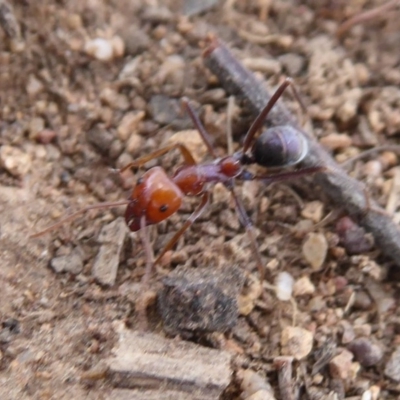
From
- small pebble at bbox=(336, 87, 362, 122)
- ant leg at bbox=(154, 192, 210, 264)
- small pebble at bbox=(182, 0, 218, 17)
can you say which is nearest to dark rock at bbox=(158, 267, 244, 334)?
ant leg at bbox=(154, 192, 210, 264)

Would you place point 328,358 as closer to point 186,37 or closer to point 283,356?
point 283,356

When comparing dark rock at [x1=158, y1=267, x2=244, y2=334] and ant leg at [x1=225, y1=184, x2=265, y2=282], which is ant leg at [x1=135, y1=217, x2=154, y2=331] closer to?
dark rock at [x1=158, y1=267, x2=244, y2=334]

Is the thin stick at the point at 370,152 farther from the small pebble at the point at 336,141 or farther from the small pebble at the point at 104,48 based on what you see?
the small pebble at the point at 104,48

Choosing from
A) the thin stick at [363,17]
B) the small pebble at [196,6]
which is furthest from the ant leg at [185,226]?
the thin stick at [363,17]

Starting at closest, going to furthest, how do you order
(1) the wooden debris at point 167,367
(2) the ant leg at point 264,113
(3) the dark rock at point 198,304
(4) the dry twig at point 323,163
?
1. (1) the wooden debris at point 167,367
2. (3) the dark rock at point 198,304
3. (4) the dry twig at point 323,163
4. (2) the ant leg at point 264,113

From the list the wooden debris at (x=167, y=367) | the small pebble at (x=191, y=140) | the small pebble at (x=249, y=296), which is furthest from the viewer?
the small pebble at (x=191, y=140)

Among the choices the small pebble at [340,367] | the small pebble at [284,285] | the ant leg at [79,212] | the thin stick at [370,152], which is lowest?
the small pebble at [340,367]
